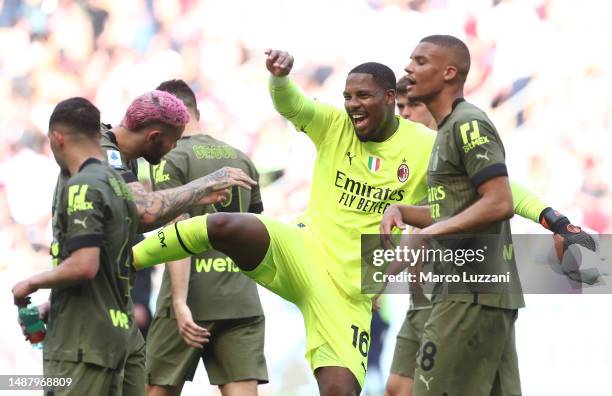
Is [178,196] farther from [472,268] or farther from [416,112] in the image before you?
[416,112]

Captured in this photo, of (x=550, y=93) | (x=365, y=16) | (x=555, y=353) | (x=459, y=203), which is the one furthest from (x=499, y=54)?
(x=459, y=203)

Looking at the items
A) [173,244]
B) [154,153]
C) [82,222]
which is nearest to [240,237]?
[173,244]

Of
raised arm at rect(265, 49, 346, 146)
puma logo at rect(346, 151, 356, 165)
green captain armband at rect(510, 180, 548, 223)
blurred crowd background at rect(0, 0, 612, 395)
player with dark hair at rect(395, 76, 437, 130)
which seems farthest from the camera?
blurred crowd background at rect(0, 0, 612, 395)

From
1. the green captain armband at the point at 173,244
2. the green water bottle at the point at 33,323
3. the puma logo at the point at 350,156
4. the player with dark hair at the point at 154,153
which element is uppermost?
the puma logo at the point at 350,156

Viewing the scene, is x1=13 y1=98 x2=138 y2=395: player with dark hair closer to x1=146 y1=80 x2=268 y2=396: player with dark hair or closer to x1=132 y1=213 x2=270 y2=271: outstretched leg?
x1=132 y1=213 x2=270 y2=271: outstretched leg

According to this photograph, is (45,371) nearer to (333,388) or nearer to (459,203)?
(333,388)

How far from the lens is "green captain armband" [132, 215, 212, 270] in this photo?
6.61 meters

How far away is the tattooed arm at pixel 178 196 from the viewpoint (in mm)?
6051

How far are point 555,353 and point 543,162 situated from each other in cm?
159

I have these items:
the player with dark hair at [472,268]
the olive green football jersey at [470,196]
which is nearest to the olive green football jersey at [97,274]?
the player with dark hair at [472,268]

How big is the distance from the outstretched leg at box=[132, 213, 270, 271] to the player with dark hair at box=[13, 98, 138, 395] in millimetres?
1015

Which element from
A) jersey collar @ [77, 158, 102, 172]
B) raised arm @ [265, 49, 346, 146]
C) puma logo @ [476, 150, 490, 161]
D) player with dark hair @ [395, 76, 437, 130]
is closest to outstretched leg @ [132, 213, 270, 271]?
raised arm @ [265, 49, 346, 146]

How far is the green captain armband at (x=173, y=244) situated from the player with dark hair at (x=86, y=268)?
1007 mm

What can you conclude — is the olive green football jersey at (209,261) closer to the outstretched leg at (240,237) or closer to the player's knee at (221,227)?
the outstretched leg at (240,237)
